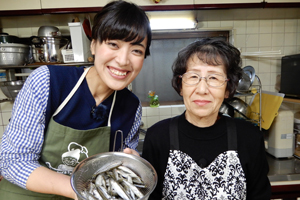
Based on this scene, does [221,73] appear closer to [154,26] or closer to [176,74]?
[176,74]

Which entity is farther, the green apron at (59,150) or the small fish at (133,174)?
the green apron at (59,150)

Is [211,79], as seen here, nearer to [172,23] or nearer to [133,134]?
[133,134]

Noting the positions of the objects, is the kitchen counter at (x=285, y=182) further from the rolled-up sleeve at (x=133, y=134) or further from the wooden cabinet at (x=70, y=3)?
the wooden cabinet at (x=70, y=3)

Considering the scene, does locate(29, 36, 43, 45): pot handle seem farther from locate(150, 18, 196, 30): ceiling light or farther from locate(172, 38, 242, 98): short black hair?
locate(172, 38, 242, 98): short black hair

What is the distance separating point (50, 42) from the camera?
176cm

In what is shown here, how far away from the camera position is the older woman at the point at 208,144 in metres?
0.85

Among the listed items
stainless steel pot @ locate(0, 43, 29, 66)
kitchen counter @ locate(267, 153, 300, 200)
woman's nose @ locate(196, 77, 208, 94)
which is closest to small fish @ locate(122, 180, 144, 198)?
woman's nose @ locate(196, 77, 208, 94)

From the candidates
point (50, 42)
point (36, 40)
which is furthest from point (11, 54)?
point (50, 42)

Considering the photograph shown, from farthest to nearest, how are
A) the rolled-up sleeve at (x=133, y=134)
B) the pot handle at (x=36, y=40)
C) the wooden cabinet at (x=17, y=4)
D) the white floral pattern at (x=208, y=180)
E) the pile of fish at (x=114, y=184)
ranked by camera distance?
the pot handle at (x=36, y=40)
the wooden cabinet at (x=17, y=4)
the rolled-up sleeve at (x=133, y=134)
the white floral pattern at (x=208, y=180)
the pile of fish at (x=114, y=184)

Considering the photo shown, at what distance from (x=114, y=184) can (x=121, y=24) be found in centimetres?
60

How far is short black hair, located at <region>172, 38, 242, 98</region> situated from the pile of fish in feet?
1.76

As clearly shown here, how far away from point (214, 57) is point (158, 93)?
1.45 meters

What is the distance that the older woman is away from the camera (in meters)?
0.85

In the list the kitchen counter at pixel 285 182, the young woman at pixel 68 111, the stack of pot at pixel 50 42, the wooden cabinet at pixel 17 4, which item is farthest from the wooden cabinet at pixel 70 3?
the kitchen counter at pixel 285 182
